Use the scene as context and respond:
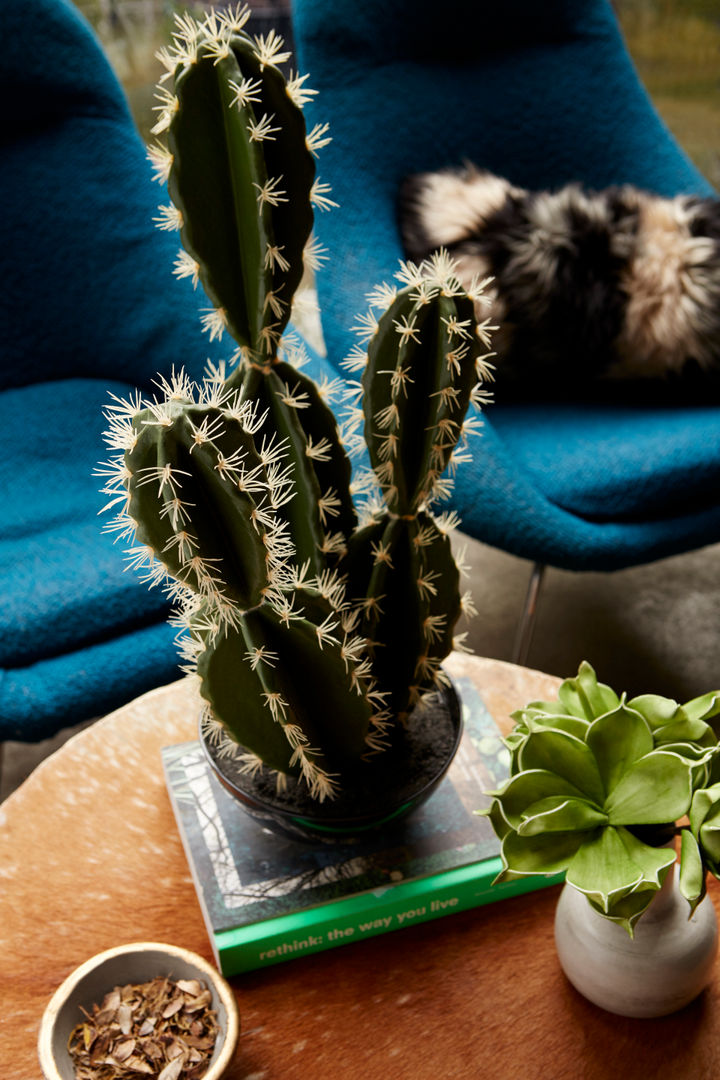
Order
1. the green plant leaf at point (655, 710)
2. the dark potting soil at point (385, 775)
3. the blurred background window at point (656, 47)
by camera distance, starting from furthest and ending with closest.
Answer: the blurred background window at point (656, 47) → the dark potting soil at point (385, 775) → the green plant leaf at point (655, 710)

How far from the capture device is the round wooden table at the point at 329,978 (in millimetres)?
689

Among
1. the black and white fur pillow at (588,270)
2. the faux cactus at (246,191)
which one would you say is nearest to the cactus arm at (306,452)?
the faux cactus at (246,191)

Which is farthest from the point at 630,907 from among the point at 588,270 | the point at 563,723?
the point at 588,270

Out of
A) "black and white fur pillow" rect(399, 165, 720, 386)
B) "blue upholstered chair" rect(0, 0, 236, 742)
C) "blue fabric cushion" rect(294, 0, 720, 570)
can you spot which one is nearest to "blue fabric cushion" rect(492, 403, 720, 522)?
"blue fabric cushion" rect(294, 0, 720, 570)

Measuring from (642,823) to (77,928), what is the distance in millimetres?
468

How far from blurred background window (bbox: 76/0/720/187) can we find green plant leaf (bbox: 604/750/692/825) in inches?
75.9

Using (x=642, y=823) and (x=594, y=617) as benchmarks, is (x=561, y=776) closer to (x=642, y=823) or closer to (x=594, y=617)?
(x=642, y=823)

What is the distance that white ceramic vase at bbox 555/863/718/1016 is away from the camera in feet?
2.14

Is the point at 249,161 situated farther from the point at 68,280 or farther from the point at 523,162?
the point at 523,162

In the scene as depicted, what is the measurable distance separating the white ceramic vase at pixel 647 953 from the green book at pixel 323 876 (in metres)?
0.11

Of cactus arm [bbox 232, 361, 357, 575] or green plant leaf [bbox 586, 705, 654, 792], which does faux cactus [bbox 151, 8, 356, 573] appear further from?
green plant leaf [bbox 586, 705, 654, 792]

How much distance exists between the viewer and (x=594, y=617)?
1872 mm

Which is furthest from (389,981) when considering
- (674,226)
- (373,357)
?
(674,226)

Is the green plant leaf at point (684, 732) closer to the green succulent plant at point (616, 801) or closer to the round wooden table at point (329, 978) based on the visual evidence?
the green succulent plant at point (616, 801)
